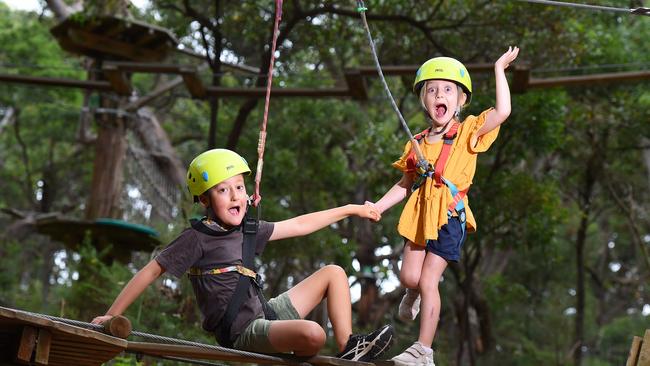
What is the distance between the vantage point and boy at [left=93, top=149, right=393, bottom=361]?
5.24m

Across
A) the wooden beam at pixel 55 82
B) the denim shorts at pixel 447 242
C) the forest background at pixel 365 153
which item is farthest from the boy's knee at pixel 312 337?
the wooden beam at pixel 55 82

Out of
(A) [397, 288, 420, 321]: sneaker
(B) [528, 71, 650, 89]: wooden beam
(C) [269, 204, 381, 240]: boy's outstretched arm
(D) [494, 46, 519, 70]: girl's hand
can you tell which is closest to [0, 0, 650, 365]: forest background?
(B) [528, 71, 650, 89]: wooden beam

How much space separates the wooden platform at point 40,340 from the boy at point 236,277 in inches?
9.7

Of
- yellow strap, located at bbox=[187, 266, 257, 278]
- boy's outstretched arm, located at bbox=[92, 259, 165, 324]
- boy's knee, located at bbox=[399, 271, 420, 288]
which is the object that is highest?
boy's knee, located at bbox=[399, 271, 420, 288]

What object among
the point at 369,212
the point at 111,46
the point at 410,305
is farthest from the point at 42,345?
the point at 111,46

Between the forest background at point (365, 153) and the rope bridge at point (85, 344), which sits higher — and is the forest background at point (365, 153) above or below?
above

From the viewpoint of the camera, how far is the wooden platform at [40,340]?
15.3 ft

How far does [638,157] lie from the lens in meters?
21.4

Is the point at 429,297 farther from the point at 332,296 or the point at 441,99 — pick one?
the point at 441,99

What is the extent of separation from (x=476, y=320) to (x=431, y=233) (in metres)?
16.0

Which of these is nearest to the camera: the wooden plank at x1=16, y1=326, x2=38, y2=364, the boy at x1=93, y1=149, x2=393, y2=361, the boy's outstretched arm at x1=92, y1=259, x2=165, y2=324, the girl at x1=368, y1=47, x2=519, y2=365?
the wooden plank at x1=16, y1=326, x2=38, y2=364

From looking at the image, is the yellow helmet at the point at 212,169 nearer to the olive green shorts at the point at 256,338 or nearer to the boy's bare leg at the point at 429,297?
the olive green shorts at the point at 256,338

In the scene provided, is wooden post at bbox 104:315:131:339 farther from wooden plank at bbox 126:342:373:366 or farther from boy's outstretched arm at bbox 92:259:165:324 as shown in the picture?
boy's outstretched arm at bbox 92:259:165:324

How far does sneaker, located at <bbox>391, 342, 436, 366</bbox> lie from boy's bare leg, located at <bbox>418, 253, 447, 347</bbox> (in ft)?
0.26
